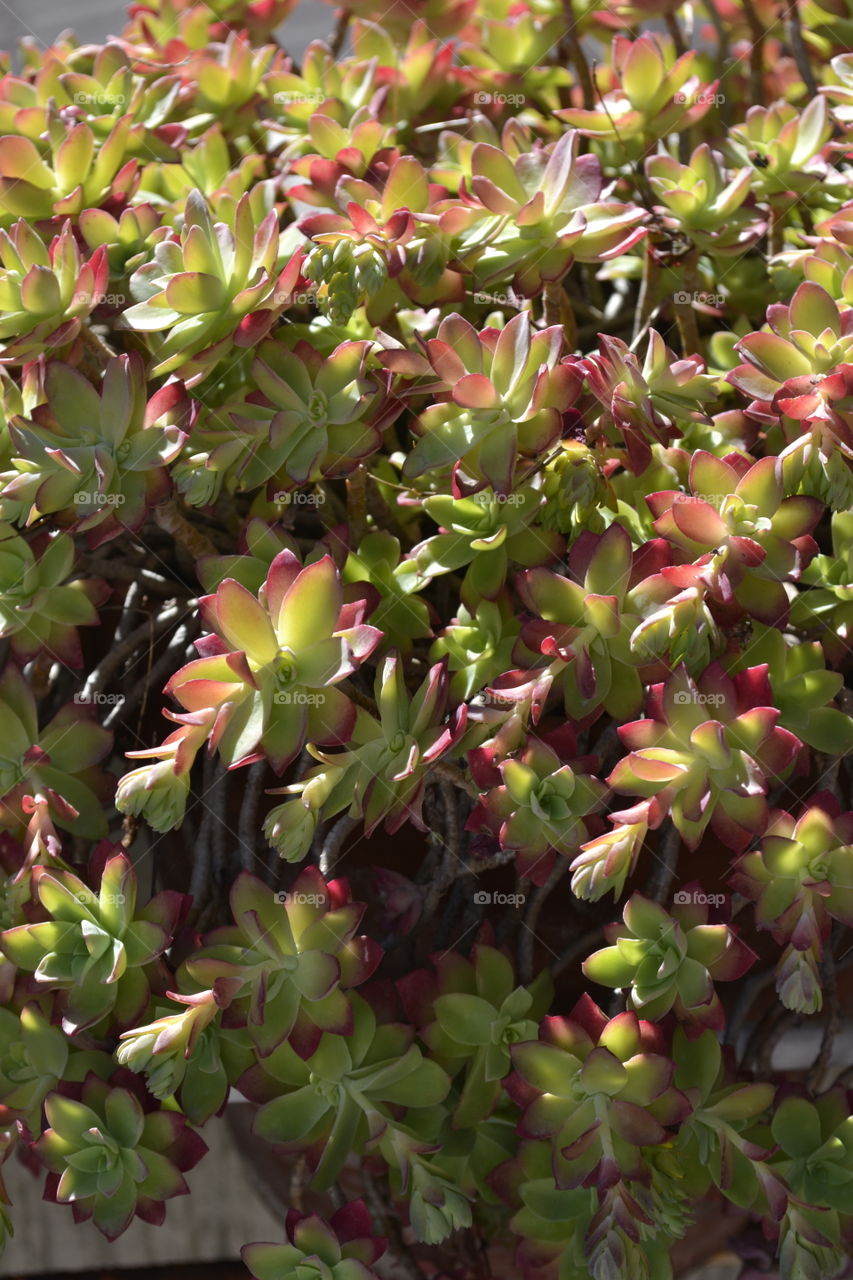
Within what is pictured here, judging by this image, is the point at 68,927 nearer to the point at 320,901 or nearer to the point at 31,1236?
the point at 320,901

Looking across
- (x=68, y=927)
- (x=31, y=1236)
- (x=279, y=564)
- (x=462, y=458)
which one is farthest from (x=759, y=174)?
(x=31, y=1236)

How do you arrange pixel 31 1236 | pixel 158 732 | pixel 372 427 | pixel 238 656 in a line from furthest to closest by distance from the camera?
pixel 31 1236 < pixel 158 732 < pixel 372 427 < pixel 238 656

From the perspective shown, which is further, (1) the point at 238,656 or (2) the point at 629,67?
(2) the point at 629,67

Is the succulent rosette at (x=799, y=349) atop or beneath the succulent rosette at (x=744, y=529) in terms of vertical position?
atop

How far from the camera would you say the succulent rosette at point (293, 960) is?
1.89ft

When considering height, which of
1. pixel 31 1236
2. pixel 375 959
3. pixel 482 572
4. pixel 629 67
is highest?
pixel 629 67

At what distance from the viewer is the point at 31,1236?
956 millimetres

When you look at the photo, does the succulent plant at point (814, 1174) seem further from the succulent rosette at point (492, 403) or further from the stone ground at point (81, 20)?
the stone ground at point (81, 20)

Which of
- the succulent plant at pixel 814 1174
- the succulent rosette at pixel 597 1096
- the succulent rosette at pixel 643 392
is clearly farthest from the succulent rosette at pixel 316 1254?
the succulent rosette at pixel 643 392

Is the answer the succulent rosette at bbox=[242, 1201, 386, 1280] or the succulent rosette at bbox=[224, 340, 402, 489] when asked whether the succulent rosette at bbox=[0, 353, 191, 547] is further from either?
the succulent rosette at bbox=[242, 1201, 386, 1280]

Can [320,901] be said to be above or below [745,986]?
above

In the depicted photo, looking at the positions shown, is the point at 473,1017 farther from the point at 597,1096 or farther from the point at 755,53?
the point at 755,53

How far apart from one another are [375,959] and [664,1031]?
157 millimetres

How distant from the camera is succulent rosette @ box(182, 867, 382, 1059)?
0.58 metres
